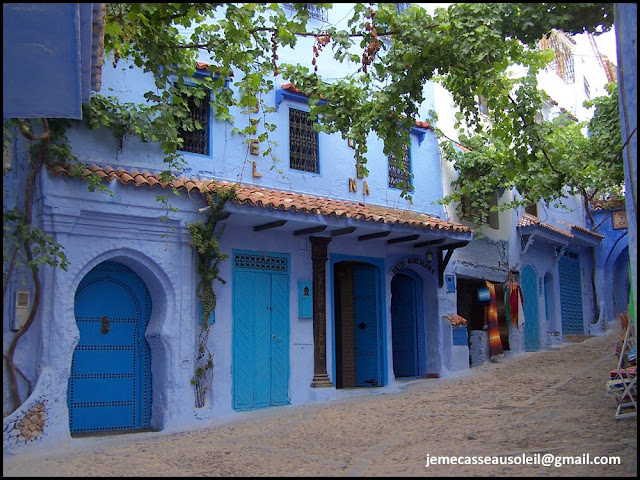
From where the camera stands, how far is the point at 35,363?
828 cm

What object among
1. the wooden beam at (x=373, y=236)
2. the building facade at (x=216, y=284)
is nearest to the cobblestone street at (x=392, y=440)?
the building facade at (x=216, y=284)

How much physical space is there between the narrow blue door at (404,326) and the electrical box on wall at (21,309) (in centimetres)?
767

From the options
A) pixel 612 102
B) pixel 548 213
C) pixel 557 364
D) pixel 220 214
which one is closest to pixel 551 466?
pixel 220 214

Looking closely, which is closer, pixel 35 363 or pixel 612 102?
pixel 35 363

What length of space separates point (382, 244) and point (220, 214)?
4.07 m

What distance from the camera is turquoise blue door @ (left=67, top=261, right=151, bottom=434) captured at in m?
9.06

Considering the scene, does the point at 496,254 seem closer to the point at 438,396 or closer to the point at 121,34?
the point at 438,396

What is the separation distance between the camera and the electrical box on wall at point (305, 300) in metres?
11.3

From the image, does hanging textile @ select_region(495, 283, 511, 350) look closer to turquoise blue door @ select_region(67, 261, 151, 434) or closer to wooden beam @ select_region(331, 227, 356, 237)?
wooden beam @ select_region(331, 227, 356, 237)

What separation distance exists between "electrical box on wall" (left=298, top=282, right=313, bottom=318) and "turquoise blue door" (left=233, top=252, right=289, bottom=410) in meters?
0.25

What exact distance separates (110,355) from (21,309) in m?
1.52

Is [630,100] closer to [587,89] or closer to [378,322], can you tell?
[378,322]

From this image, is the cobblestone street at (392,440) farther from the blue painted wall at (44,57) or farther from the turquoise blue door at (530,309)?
the turquoise blue door at (530,309)

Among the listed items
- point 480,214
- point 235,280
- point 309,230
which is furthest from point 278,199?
point 480,214
